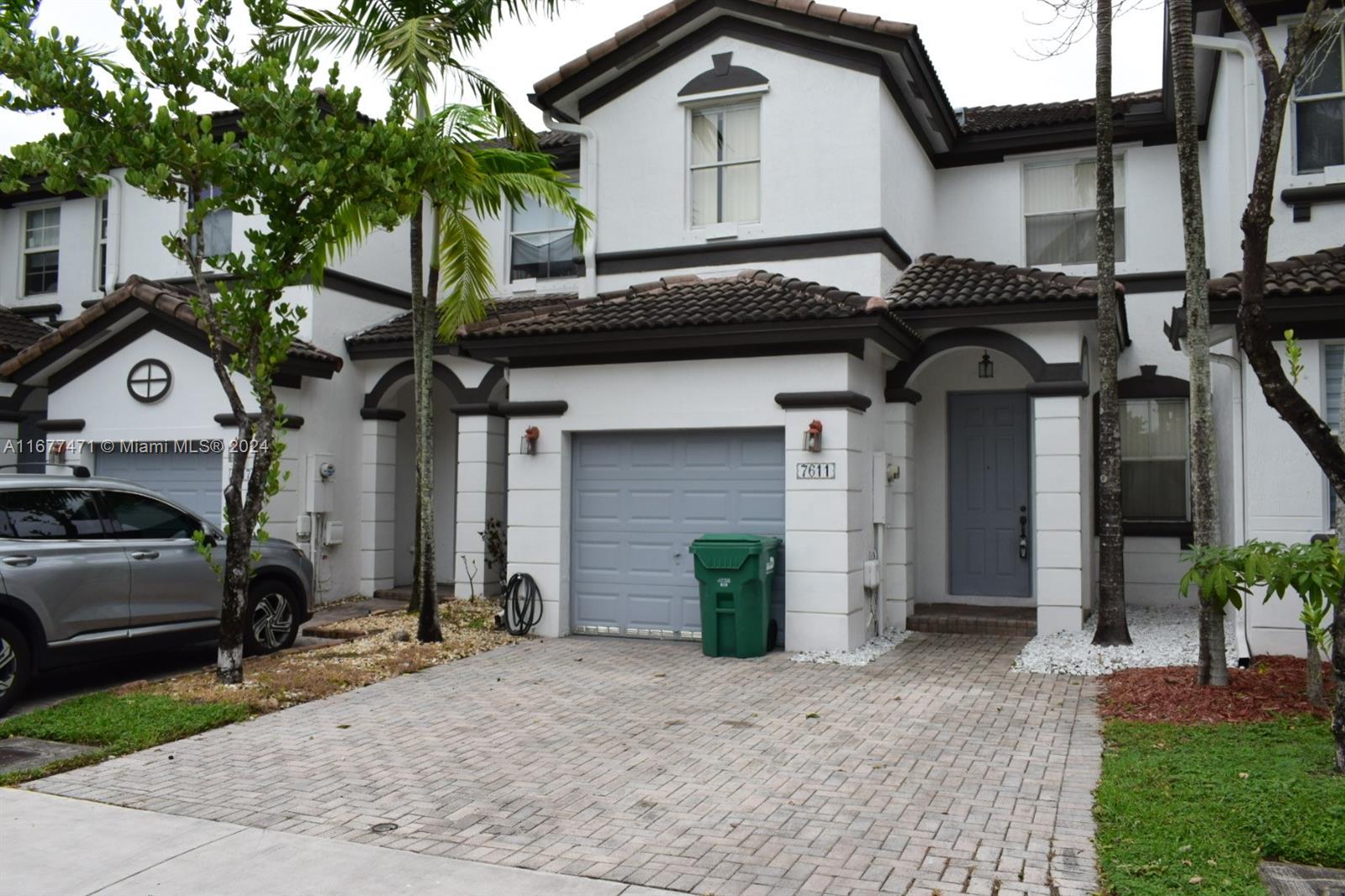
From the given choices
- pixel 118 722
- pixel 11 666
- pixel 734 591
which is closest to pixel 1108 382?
pixel 734 591

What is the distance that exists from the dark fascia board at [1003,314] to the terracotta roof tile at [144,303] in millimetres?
7633

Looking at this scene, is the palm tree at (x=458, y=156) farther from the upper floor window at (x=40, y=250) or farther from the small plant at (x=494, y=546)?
the upper floor window at (x=40, y=250)

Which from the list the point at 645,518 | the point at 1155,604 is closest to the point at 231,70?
the point at 645,518

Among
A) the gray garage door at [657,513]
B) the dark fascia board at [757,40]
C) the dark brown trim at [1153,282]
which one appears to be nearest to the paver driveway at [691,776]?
the gray garage door at [657,513]

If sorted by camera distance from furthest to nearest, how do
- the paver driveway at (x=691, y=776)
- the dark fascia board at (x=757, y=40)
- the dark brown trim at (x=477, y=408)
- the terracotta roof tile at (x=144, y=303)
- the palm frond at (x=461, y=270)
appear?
the dark brown trim at (x=477, y=408)
the terracotta roof tile at (x=144, y=303)
the dark fascia board at (x=757, y=40)
the palm frond at (x=461, y=270)
the paver driveway at (x=691, y=776)

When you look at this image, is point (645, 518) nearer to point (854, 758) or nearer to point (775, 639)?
point (775, 639)

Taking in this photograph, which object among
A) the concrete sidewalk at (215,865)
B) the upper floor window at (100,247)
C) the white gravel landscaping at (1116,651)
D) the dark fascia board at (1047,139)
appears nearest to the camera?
the concrete sidewalk at (215,865)

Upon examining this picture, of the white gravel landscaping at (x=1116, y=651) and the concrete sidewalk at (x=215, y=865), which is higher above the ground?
the white gravel landscaping at (x=1116, y=651)

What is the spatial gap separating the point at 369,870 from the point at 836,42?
34.5 feet

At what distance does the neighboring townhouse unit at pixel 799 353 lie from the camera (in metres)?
10.8

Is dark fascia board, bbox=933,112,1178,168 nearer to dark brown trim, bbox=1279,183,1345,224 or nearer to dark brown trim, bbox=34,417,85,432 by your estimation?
dark brown trim, bbox=1279,183,1345,224

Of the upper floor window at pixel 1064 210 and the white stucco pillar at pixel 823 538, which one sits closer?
the white stucco pillar at pixel 823 538

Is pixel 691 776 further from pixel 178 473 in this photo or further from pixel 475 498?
pixel 178 473

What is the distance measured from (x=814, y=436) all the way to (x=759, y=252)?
122 inches
